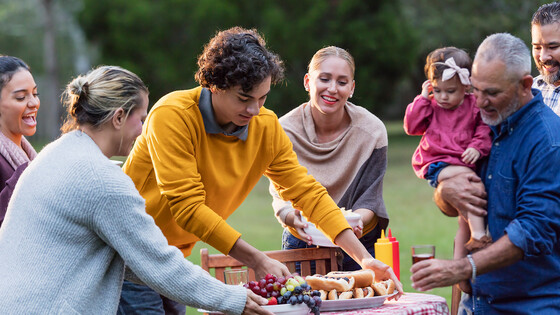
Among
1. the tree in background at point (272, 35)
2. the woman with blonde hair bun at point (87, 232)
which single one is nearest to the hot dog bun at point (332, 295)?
the woman with blonde hair bun at point (87, 232)

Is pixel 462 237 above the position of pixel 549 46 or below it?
below

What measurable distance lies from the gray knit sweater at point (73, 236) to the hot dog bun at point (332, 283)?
73 centimetres

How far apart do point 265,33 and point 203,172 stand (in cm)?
2097

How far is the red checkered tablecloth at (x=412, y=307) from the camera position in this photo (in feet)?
9.86

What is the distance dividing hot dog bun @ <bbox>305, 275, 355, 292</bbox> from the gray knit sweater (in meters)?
0.73

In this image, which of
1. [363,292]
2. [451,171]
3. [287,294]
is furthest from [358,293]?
[451,171]

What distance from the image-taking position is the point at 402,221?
1297cm

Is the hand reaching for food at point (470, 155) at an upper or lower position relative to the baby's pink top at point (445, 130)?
lower

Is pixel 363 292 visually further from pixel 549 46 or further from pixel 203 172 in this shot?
pixel 549 46

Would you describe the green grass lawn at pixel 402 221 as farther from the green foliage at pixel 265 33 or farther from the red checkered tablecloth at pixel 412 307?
the green foliage at pixel 265 33

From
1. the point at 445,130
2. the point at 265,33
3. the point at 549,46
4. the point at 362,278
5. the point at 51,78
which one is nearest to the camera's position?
the point at 362,278

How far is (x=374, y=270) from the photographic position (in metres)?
3.40

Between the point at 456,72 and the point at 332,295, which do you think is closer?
the point at 332,295

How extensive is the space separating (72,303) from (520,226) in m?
1.74
